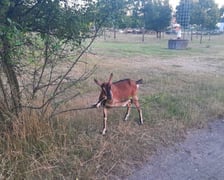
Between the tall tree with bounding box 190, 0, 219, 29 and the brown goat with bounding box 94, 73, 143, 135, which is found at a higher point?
the tall tree with bounding box 190, 0, 219, 29

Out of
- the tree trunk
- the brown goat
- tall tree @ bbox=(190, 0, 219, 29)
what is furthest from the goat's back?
tall tree @ bbox=(190, 0, 219, 29)

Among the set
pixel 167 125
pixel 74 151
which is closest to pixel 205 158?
pixel 167 125

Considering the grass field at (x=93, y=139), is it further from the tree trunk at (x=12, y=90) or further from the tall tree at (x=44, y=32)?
the tall tree at (x=44, y=32)

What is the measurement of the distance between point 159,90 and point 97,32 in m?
3.34

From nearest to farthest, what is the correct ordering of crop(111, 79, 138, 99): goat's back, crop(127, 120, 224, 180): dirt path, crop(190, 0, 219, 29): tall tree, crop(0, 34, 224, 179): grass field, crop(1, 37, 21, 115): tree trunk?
crop(0, 34, 224, 179): grass field
crop(127, 120, 224, 180): dirt path
crop(1, 37, 21, 115): tree trunk
crop(111, 79, 138, 99): goat's back
crop(190, 0, 219, 29): tall tree

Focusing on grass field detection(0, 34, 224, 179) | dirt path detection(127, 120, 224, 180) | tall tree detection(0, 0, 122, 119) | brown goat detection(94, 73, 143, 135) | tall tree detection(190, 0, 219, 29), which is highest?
tall tree detection(190, 0, 219, 29)

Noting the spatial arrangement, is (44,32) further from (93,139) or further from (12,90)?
(93,139)

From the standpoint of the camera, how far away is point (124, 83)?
3844 mm

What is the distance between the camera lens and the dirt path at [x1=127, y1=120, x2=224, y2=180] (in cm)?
294

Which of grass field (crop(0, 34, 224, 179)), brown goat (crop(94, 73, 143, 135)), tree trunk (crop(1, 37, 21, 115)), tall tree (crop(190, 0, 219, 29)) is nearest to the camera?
grass field (crop(0, 34, 224, 179))

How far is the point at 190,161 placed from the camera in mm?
3246

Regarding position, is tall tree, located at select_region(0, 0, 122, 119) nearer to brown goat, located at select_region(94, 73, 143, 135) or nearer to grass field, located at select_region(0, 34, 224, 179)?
grass field, located at select_region(0, 34, 224, 179)

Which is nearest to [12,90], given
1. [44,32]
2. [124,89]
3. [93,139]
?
[44,32]

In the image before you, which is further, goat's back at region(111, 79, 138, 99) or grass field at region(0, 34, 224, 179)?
goat's back at region(111, 79, 138, 99)
